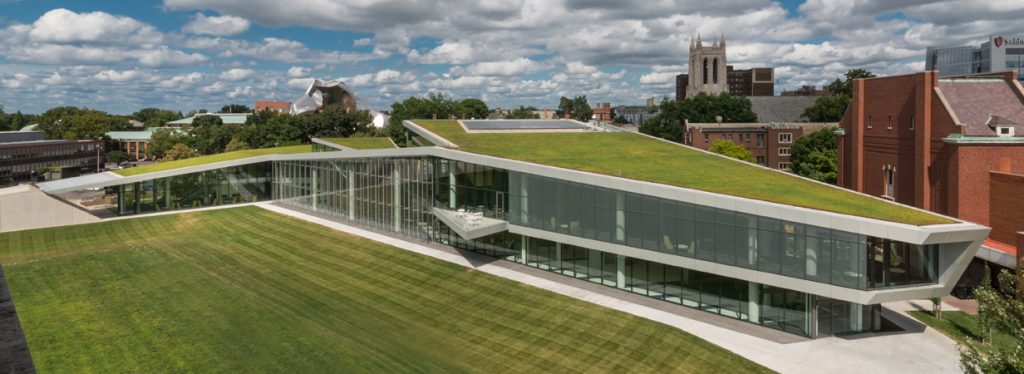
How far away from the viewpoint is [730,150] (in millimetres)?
85625

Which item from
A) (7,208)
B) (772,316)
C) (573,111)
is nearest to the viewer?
(772,316)

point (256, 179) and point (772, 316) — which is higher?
point (256, 179)

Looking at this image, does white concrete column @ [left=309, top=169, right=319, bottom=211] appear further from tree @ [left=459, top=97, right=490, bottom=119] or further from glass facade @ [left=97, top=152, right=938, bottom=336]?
tree @ [left=459, top=97, right=490, bottom=119]

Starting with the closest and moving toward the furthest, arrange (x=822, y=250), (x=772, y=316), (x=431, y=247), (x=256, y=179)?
Answer: (x=822, y=250)
(x=772, y=316)
(x=431, y=247)
(x=256, y=179)

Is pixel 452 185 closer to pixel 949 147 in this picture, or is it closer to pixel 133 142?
pixel 949 147

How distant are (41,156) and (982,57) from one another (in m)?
212

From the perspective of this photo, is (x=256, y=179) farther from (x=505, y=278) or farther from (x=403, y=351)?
(x=403, y=351)

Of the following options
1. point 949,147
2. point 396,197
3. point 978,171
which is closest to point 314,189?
point 396,197

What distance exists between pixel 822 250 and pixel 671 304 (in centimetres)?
809

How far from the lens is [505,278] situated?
36.9m

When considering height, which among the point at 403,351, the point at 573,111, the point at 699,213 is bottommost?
the point at 403,351

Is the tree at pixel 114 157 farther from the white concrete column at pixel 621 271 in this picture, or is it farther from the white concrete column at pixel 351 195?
the white concrete column at pixel 621 271

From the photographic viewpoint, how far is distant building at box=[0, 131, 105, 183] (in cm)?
9869

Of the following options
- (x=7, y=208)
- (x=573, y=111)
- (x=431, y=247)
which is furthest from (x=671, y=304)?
(x=573, y=111)
